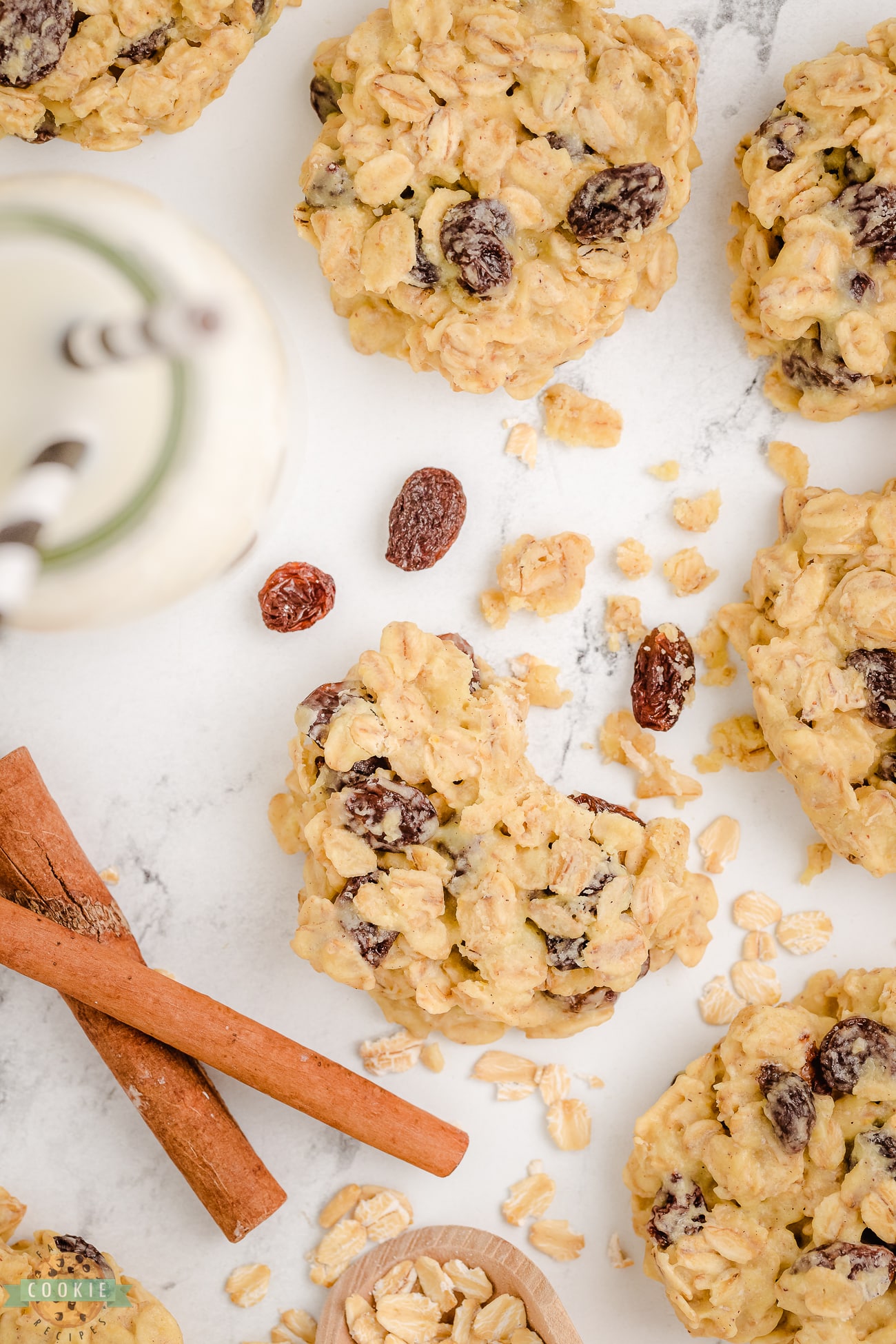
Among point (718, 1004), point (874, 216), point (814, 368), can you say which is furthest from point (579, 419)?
point (718, 1004)

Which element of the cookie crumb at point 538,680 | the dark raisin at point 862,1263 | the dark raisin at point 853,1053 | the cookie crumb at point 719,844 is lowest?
the dark raisin at point 862,1263

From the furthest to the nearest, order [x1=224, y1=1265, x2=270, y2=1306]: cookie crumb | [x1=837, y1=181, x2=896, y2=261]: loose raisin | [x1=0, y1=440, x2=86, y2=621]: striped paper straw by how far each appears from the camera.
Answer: [x1=224, y1=1265, x2=270, y2=1306]: cookie crumb → [x1=837, y1=181, x2=896, y2=261]: loose raisin → [x1=0, y1=440, x2=86, y2=621]: striped paper straw

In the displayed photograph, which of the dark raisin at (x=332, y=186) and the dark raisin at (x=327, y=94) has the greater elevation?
the dark raisin at (x=327, y=94)

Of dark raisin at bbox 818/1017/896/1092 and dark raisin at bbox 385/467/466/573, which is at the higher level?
dark raisin at bbox 385/467/466/573

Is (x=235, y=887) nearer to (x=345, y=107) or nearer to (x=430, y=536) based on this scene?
(x=430, y=536)

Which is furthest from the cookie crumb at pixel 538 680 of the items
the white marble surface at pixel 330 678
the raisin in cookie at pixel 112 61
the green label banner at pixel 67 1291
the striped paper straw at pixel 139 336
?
the green label banner at pixel 67 1291

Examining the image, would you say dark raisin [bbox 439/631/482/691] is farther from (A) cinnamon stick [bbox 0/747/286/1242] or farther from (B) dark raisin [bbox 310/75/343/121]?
(B) dark raisin [bbox 310/75/343/121]

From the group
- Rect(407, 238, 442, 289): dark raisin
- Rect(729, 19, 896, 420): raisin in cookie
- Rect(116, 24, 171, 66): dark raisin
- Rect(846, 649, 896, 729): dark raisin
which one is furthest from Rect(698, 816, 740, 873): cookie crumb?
Rect(116, 24, 171, 66): dark raisin

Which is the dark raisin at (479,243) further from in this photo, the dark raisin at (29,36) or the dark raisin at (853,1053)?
the dark raisin at (853,1053)
